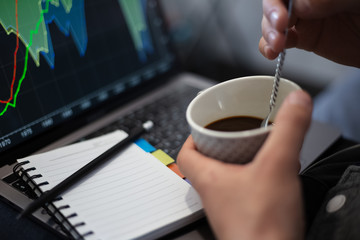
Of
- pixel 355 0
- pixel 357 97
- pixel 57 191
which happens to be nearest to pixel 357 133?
pixel 357 97

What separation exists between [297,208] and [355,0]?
0.98 feet

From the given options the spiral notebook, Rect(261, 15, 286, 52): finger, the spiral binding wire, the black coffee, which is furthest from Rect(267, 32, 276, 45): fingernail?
the spiral binding wire

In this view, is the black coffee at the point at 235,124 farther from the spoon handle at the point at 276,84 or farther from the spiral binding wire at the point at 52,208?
the spiral binding wire at the point at 52,208

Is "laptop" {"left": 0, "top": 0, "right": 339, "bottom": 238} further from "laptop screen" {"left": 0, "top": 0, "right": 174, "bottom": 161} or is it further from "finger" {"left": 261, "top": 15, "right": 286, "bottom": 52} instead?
"finger" {"left": 261, "top": 15, "right": 286, "bottom": 52}

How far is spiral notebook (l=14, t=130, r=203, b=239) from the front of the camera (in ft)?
1.35

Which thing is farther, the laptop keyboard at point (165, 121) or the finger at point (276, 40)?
the laptop keyboard at point (165, 121)

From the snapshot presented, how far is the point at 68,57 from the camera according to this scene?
0.64m

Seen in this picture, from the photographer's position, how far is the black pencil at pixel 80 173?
16.9 inches

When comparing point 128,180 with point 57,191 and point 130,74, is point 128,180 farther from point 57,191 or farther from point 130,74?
point 130,74

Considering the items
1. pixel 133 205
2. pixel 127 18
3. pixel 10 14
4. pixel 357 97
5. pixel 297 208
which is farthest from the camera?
pixel 357 97

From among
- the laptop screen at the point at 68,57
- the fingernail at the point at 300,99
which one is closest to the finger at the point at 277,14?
the fingernail at the point at 300,99

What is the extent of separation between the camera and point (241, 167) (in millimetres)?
348

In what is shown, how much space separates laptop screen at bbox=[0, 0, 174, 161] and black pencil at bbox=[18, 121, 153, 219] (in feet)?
0.50

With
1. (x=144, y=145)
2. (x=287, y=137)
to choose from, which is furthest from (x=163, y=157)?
(x=287, y=137)
